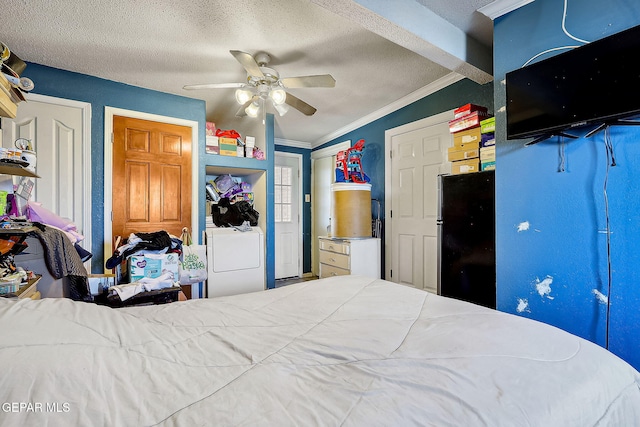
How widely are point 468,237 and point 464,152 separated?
679 millimetres

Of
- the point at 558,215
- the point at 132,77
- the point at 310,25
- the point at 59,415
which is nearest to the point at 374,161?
the point at 310,25

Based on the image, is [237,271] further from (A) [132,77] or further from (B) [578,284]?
(B) [578,284]

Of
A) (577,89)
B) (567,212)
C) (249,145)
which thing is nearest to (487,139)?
→ (577,89)

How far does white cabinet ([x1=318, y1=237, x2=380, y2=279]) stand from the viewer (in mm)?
3156

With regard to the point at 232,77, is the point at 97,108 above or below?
below

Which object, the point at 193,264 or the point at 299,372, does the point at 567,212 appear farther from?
the point at 193,264

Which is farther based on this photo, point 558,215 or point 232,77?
point 232,77

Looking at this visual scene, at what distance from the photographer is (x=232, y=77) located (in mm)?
2646

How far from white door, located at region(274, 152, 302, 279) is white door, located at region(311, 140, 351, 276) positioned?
242 mm

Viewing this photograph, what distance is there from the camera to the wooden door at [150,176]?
280 centimetres

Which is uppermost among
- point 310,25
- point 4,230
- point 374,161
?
point 310,25

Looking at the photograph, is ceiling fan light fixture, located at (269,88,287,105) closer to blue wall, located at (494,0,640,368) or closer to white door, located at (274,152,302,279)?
blue wall, located at (494,0,640,368)

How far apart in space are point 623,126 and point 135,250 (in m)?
3.13

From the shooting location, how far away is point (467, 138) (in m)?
2.25
